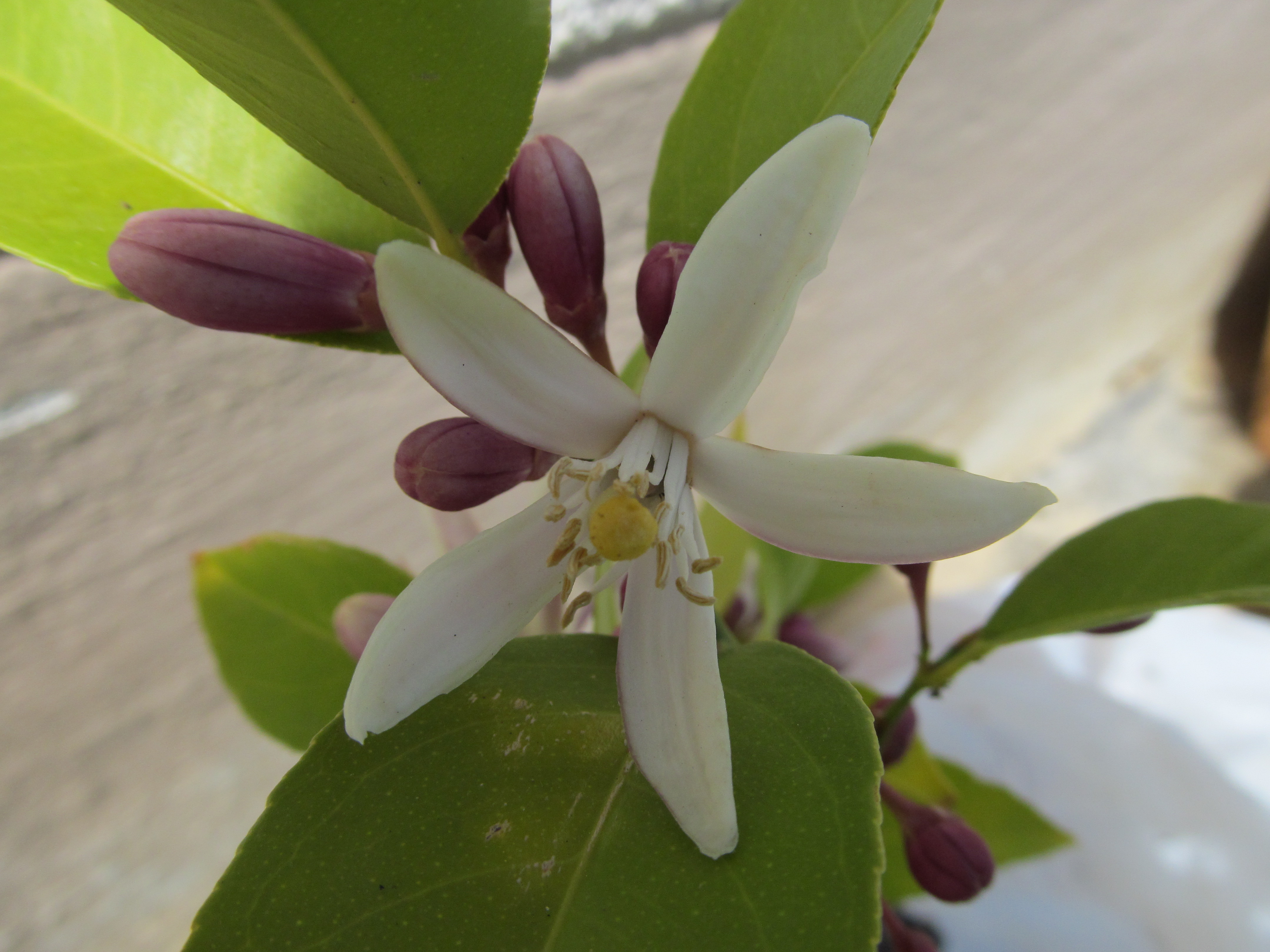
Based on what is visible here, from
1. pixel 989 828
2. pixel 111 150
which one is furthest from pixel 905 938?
pixel 111 150

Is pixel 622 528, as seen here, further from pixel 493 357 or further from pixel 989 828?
pixel 989 828

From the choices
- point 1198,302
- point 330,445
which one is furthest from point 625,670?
point 1198,302

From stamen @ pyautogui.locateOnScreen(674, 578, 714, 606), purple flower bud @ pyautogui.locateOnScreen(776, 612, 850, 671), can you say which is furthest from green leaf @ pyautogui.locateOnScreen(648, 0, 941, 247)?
purple flower bud @ pyautogui.locateOnScreen(776, 612, 850, 671)

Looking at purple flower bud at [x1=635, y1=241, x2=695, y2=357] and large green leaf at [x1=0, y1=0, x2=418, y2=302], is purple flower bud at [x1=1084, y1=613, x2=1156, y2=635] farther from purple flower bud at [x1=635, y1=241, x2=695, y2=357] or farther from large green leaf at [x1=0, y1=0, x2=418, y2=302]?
large green leaf at [x1=0, y1=0, x2=418, y2=302]

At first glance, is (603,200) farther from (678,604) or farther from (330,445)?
(678,604)

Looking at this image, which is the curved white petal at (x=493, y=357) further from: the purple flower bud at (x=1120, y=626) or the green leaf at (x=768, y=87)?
the purple flower bud at (x=1120, y=626)

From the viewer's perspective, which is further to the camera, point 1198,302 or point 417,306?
point 1198,302
